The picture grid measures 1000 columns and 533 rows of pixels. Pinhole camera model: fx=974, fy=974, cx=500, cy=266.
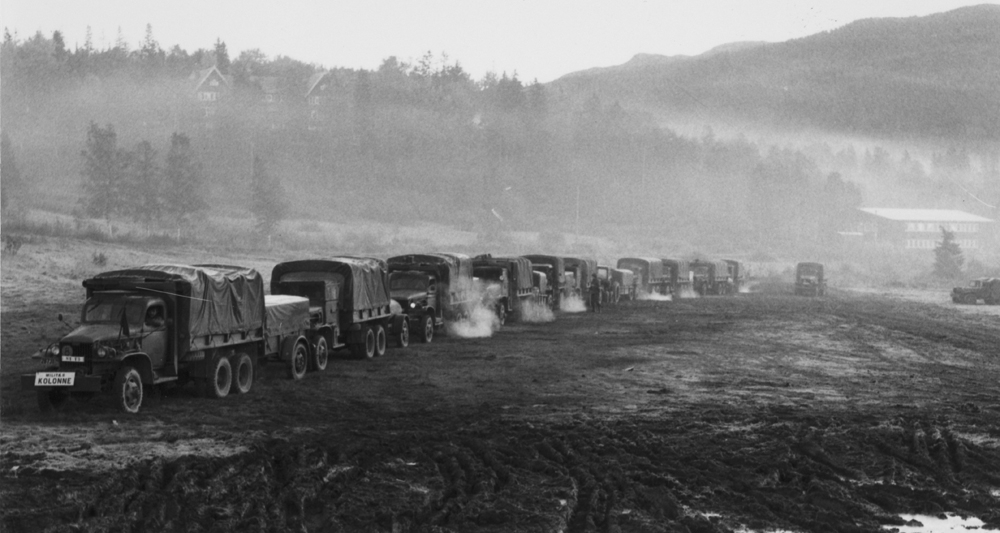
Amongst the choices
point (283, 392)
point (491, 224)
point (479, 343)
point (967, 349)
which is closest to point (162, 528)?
point (283, 392)

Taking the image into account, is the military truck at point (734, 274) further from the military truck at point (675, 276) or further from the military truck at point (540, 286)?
the military truck at point (540, 286)

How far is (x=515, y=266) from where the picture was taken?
40.5 metres

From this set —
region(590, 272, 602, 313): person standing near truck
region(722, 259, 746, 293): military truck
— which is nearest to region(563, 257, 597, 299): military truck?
region(590, 272, 602, 313): person standing near truck

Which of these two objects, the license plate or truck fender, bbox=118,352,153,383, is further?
truck fender, bbox=118,352,153,383

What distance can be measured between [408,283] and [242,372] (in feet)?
37.6

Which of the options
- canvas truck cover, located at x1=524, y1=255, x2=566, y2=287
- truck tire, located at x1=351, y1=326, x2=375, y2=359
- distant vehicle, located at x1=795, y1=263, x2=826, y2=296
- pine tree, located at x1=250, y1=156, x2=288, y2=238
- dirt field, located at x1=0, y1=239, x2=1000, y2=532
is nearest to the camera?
dirt field, located at x1=0, y1=239, x2=1000, y2=532

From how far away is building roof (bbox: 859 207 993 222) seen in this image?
135875mm

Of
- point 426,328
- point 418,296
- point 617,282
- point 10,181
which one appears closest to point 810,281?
point 617,282

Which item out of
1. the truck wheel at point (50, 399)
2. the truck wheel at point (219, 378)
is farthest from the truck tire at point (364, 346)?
the truck wheel at point (50, 399)

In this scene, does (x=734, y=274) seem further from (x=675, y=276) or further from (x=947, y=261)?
(x=947, y=261)

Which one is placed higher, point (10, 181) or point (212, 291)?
point (10, 181)

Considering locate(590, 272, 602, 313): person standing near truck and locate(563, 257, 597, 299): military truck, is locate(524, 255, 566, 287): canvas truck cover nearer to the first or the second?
locate(590, 272, 602, 313): person standing near truck

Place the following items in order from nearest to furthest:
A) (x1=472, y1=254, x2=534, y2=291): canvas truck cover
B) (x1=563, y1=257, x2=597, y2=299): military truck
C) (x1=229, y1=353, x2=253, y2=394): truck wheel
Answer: (x1=229, y1=353, x2=253, y2=394): truck wheel < (x1=472, y1=254, x2=534, y2=291): canvas truck cover < (x1=563, y1=257, x2=597, y2=299): military truck

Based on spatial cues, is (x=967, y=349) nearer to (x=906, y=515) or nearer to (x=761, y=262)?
(x=906, y=515)
